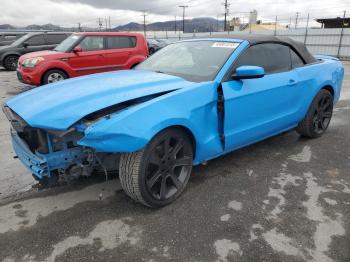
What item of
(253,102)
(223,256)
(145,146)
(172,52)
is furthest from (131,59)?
(223,256)

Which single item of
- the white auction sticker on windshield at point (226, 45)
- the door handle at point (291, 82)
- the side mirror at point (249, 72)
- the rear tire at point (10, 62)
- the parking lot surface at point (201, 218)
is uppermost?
the white auction sticker on windshield at point (226, 45)

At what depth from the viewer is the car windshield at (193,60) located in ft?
11.2

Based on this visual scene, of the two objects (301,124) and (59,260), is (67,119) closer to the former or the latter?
(59,260)

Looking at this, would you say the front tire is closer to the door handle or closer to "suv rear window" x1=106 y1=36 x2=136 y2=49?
the door handle

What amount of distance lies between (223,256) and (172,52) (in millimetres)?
2611

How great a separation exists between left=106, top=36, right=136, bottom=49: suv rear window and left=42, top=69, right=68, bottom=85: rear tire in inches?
62.5

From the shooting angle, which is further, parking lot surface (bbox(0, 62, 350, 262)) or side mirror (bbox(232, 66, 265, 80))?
side mirror (bbox(232, 66, 265, 80))

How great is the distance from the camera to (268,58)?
13.1 ft

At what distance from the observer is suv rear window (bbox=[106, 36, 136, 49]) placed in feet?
31.5

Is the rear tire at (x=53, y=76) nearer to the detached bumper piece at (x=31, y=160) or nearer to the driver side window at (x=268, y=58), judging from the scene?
the detached bumper piece at (x=31, y=160)

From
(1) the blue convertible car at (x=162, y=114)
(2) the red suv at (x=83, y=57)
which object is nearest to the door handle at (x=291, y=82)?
(1) the blue convertible car at (x=162, y=114)

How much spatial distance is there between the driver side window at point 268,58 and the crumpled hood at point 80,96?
0.86 metres

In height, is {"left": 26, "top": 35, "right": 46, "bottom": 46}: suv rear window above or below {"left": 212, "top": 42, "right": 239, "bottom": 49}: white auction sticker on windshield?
below

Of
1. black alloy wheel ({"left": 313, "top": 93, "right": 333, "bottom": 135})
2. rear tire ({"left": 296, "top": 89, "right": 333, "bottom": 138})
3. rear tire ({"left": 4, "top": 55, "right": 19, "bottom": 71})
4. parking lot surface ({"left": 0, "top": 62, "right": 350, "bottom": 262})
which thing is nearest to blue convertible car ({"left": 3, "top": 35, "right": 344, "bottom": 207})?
parking lot surface ({"left": 0, "top": 62, "right": 350, "bottom": 262})
